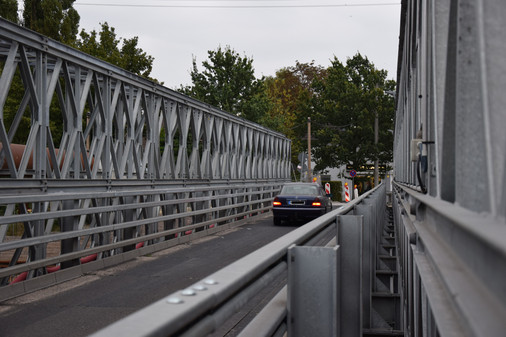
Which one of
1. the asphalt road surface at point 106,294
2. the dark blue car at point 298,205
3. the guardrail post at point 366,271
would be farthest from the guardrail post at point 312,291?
the dark blue car at point 298,205

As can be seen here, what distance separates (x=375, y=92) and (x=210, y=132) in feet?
124

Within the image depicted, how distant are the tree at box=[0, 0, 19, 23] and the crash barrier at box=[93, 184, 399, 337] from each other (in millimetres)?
33874

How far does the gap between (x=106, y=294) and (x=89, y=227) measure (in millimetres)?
4551

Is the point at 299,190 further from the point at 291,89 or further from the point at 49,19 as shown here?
the point at 291,89

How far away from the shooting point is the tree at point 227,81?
1964 inches

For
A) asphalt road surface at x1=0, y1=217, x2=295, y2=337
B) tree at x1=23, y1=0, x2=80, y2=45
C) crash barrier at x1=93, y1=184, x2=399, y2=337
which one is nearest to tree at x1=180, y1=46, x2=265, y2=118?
tree at x1=23, y1=0, x2=80, y2=45

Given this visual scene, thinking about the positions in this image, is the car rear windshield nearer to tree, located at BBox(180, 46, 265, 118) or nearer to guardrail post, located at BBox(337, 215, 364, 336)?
guardrail post, located at BBox(337, 215, 364, 336)

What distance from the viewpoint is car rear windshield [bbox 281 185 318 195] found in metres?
20.9

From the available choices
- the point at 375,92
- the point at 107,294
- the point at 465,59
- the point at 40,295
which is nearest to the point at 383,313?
the point at 107,294

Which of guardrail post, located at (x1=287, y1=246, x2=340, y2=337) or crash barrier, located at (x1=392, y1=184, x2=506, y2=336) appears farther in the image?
guardrail post, located at (x1=287, y1=246, x2=340, y2=337)

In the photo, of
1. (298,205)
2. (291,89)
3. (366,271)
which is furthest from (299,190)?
(291,89)

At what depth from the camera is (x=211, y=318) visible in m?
1.68

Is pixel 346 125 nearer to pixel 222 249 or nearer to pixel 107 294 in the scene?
pixel 222 249

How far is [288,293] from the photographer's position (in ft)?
9.38
